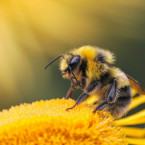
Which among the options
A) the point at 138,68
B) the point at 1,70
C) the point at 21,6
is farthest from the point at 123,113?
the point at 21,6

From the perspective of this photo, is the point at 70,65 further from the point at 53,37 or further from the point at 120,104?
the point at 53,37

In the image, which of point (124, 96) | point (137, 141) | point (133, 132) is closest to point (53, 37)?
point (133, 132)

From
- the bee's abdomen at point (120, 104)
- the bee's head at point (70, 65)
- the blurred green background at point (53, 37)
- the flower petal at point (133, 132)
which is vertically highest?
the blurred green background at point (53, 37)

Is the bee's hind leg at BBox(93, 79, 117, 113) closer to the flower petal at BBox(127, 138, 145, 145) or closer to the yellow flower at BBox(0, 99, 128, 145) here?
the yellow flower at BBox(0, 99, 128, 145)

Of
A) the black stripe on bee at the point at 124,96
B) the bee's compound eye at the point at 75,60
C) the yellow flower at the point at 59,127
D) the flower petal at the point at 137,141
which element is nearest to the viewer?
the yellow flower at the point at 59,127

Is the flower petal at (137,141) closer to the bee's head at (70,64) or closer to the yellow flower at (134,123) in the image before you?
the yellow flower at (134,123)

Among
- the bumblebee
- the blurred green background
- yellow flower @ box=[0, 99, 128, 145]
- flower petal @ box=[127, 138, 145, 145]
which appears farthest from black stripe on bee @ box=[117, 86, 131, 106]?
the blurred green background

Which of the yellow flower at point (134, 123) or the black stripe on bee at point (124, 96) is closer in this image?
the black stripe on bee at point (124, 96)

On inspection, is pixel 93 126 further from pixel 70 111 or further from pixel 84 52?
pixel 84 52

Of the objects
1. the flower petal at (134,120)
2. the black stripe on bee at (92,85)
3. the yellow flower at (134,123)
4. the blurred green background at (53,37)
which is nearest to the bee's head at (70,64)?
the black stripe on bee at (92,85)
